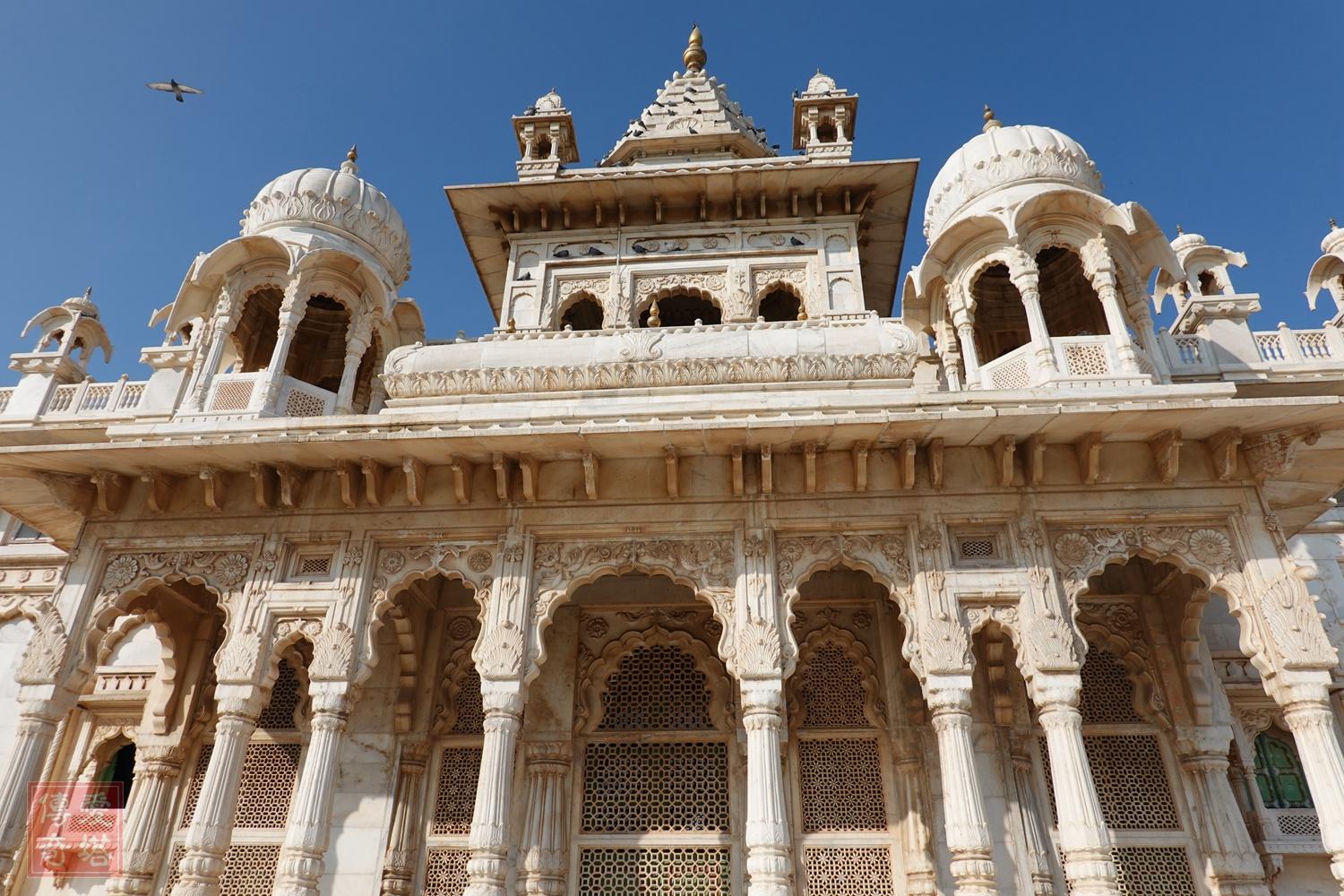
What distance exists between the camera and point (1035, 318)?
420 inches

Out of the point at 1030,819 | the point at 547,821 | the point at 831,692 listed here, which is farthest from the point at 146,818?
the point at 1030,819

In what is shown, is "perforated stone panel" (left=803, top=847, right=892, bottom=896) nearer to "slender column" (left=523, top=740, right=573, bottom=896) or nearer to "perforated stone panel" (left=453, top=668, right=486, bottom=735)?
"slender column" (left=523, top=740, right=573, bottom=896)

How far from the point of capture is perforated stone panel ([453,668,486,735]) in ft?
36.0

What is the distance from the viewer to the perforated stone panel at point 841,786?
10055mm

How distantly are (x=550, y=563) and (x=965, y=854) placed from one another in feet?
15.2

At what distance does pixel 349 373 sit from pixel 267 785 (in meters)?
5.25

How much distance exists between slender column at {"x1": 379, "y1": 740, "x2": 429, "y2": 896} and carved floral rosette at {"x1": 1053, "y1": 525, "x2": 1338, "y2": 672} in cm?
737

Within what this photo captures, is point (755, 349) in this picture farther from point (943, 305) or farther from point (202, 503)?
point (202, 503)

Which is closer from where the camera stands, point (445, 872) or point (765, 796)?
point (765, 796)

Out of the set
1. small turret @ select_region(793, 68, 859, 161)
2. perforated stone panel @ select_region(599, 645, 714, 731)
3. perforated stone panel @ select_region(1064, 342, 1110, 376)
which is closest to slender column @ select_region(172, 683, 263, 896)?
perforated stone panel @ select_region(599, 645, 714, 731)

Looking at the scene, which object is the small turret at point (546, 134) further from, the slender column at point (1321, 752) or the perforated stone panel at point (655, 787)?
the slender column at point (1321, 752)

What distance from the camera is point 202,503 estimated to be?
9.91m

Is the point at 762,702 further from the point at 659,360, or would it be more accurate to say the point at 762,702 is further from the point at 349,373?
the point at 349,373

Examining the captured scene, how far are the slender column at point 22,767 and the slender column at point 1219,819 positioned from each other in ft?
38.7
